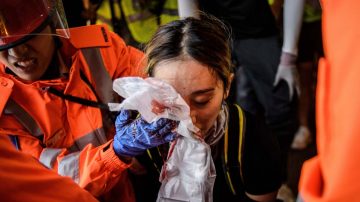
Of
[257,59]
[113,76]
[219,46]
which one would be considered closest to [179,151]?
[219,46]

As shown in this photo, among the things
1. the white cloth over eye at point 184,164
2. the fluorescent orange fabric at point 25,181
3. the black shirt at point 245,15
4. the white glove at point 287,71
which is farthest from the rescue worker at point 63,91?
the white glove at point 287,71

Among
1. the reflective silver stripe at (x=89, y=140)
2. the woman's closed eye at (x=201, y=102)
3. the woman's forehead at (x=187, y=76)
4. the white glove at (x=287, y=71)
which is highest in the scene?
the woman's forehead at (x=187, y=76)

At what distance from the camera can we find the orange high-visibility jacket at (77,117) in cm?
111

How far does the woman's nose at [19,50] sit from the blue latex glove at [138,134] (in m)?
0.41

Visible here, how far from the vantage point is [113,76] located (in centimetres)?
135

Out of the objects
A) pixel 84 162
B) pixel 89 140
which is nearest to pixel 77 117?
pixel 89 140

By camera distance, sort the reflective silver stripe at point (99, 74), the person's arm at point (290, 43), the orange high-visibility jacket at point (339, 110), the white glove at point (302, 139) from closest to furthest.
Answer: the orange high-visibility jacket at point (339, 110)
the reflective silver stripe at point (99, 74)
the person's arm at point (290, 43)
the white glove at point (302, 139)

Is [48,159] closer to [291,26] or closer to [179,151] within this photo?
[179,151]

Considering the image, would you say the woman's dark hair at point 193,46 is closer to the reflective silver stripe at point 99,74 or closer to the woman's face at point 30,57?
the reflective silver stripe at point 99,74

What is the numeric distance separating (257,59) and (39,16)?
40.6 inches

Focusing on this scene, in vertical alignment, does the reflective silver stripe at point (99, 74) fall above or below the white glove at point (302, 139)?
above

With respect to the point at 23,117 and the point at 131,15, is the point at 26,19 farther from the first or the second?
the point at 131,15

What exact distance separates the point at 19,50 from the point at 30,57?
0.05m

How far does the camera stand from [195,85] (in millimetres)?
1017
